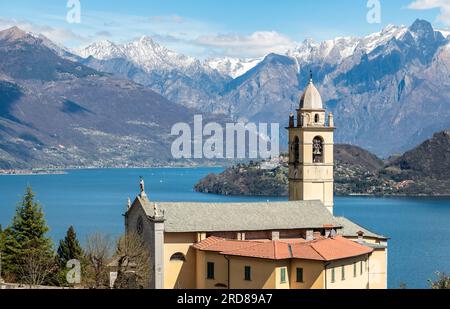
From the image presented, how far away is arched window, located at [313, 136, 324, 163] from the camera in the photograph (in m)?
52.5

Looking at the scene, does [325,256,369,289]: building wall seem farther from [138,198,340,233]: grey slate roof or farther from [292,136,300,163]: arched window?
[292,136,300,163]: arched window

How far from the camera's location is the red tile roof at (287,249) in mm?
39125

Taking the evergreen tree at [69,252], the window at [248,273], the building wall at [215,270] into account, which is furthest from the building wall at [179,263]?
the evergreen tree at [69,252]

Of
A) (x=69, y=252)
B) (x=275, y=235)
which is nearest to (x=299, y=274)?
(x=275, y=235)

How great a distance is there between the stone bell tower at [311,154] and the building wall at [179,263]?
10990 millimetres

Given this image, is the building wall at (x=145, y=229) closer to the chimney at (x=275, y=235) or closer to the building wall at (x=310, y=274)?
the chimney at (x=275, y=235)

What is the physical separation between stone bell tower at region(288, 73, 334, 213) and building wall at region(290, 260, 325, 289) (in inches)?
487

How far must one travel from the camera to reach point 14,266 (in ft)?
153

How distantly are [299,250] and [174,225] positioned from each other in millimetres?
6924

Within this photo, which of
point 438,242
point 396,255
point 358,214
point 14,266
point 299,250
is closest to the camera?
point 299,250

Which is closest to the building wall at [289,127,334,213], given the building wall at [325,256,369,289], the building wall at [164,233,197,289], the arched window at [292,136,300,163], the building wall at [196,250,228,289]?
the arched window at [292,136,300,163]

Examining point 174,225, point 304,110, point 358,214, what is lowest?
point 358,214
